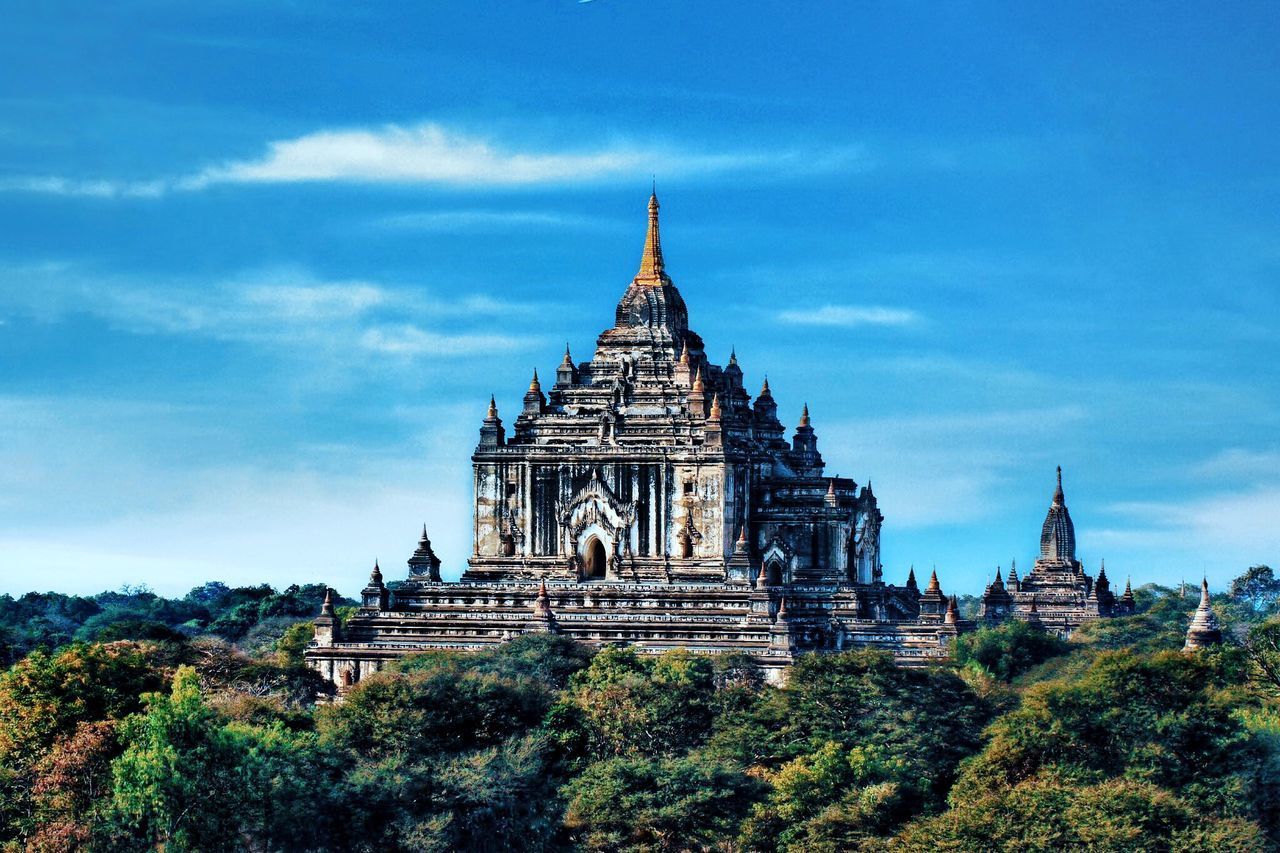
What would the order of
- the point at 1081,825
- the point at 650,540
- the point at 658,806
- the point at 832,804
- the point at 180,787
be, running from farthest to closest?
the point at 650,540 < the point at 832,804 < the point at 658,806 < the point at 180,787 < the point at 1081,825

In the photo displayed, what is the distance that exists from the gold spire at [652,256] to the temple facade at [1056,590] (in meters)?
26.7

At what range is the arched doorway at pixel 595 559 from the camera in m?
76.3

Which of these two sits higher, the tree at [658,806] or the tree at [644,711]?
the tree at [644,711]

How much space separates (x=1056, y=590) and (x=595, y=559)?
35.0 m

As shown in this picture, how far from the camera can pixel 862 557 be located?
8088 cm

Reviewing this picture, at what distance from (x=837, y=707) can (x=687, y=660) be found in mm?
5938

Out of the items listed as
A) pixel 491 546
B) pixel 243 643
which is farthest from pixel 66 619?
pixel 491 546

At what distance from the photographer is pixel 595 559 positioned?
7662 centimetres

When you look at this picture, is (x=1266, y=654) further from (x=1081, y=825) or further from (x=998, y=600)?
(x=998, y=600)

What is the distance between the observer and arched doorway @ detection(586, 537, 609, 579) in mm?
76312

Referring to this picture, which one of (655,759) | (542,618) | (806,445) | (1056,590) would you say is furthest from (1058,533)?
(655,759)

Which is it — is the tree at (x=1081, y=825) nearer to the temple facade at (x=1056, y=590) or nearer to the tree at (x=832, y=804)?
the tree at (x=832, y=804)

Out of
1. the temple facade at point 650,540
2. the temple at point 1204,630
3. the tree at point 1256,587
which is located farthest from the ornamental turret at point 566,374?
the tree at point 1256,587

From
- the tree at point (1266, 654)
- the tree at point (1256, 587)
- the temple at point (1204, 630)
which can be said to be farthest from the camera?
the tree at point (1256, 587)
